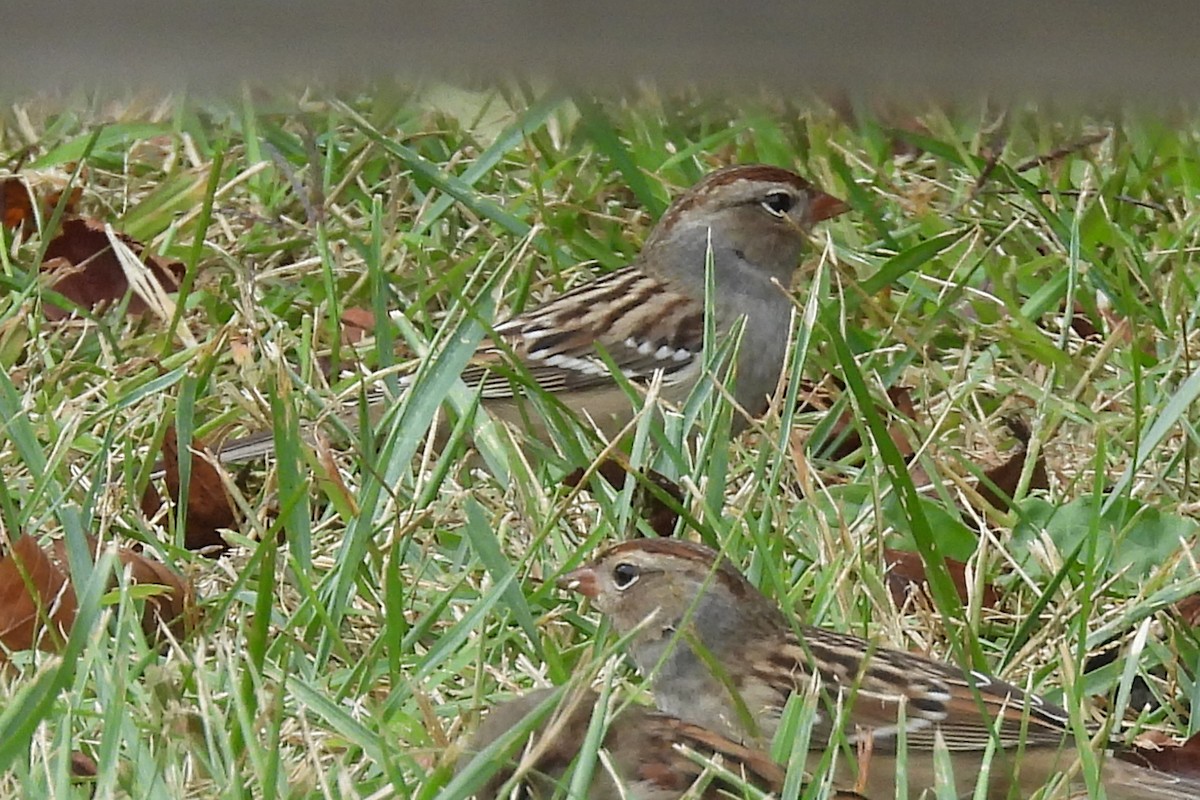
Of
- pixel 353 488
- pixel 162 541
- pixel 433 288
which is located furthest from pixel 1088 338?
pixel 162 541

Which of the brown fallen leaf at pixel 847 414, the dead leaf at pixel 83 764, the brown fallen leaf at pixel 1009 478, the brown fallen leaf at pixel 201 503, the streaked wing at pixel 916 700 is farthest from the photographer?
the brown fallen leaf at pixel 847 414

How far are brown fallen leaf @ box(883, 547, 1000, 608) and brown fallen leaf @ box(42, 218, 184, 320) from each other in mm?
1621

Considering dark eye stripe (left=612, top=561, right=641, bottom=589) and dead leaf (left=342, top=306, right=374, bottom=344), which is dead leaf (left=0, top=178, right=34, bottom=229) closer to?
dead leaf (left=342, top=306, right=374, bottom=344)

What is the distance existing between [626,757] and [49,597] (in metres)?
0.85

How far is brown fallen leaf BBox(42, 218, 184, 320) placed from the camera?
3723mm

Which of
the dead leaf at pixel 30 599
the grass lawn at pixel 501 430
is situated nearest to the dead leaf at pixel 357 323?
the grass lawn at pixel 501 430

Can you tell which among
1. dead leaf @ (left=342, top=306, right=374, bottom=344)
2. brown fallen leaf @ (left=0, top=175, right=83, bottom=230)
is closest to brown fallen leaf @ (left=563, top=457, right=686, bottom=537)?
dead leaf @ (left=342, top=306, right=374, bottom=344)

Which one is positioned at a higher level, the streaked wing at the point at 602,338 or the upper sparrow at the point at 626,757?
the upper sparrow at the point at 626,757

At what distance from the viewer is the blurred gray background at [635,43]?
28.0 inches

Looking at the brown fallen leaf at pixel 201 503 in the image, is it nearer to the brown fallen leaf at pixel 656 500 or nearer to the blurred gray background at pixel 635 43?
the brown fallen leaf at pixel 656 500

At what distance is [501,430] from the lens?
113 inches

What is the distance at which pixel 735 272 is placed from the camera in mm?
3789

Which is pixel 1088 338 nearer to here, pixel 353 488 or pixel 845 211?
pixel 845 211

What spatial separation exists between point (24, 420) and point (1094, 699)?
55.5 inches
